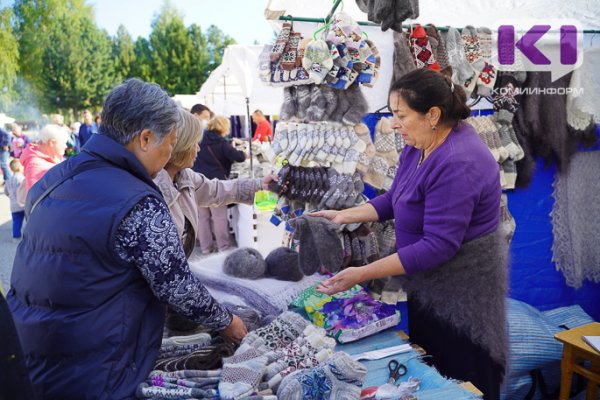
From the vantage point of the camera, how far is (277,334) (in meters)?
1.58

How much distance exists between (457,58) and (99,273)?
8.31 feet

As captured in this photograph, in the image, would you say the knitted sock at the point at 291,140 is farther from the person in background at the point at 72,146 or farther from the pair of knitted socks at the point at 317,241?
the person in background at the point at 72,146

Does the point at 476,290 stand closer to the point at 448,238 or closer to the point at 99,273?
the point at 448,238

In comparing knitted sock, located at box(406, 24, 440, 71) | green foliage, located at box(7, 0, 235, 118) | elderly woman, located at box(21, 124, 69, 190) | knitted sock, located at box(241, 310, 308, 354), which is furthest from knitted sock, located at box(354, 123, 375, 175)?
green foliage, located at box(7, 0, 235, 118)

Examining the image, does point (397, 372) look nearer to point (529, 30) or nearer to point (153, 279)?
point (153, 279)

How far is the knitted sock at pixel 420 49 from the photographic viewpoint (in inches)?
110

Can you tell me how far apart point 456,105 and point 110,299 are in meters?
1.32

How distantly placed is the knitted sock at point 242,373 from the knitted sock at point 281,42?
5.07 feet

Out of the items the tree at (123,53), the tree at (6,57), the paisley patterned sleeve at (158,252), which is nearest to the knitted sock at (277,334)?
the paisley patterned sleeve at (158,252)

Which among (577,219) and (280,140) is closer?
(280,140)

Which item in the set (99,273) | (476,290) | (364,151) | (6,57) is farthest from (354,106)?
(6,57)

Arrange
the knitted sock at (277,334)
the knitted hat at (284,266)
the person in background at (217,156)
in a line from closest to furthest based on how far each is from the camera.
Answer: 1. the knitted sock at (277,334)
2. the knitted hat at (284,266)
3. the person in background at (217,156)

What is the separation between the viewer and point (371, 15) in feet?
6.86

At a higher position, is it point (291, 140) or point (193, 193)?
point (291, 140)
